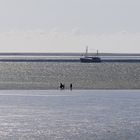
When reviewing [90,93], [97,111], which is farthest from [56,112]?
[90,93]

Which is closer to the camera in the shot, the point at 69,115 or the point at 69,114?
the point at 69,115

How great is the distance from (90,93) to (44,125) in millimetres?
22956

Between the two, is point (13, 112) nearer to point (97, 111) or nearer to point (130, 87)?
point (97, 111)

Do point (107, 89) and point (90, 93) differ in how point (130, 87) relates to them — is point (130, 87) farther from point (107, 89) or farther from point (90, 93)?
point (90, 93)

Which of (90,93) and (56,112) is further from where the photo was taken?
(90,93)

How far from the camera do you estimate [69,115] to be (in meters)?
53.3

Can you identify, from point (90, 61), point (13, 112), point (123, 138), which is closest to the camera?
point (123, 138)

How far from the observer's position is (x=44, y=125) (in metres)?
48.6

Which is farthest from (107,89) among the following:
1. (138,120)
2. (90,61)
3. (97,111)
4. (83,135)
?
(90,61)

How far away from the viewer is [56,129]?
46.8 meters

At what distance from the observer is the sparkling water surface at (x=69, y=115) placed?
45.0 meters

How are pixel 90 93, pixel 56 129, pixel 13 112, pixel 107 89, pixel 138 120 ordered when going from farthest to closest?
pixel 107 89, pixel 90 93, pixel 13 112, pixel 138 120, pixel 56 129

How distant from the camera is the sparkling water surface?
45.0m

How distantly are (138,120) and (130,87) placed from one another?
103ft
